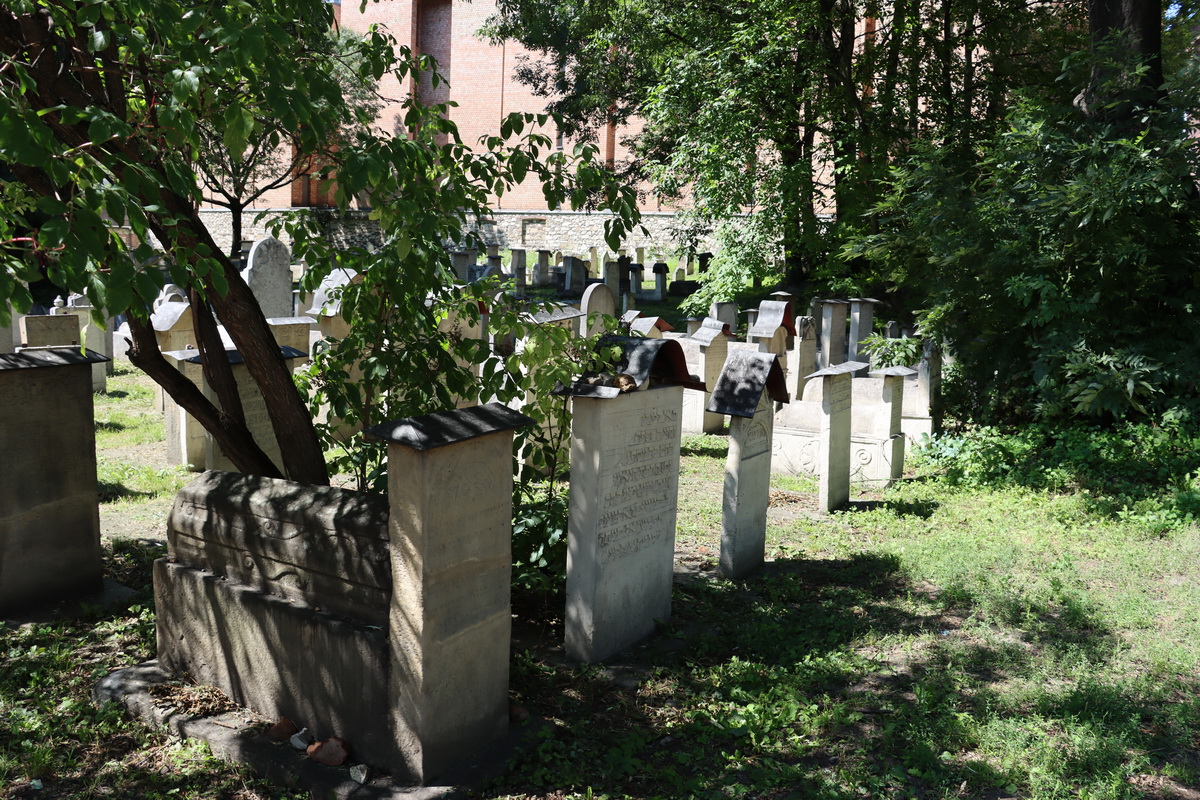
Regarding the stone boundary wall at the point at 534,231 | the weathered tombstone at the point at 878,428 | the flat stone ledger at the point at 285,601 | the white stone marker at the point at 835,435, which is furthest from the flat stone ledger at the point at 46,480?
the stone boundary wall at the point at 534,231

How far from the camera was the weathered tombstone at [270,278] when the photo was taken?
1491 cm

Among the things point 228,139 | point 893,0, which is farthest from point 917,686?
point 893,0

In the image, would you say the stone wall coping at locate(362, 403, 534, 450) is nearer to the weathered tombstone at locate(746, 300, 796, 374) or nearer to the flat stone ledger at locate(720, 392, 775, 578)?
the flat stone ledger at locate(720, 392, 775, 578)

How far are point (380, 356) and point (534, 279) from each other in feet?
80.3

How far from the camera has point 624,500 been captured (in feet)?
17.4

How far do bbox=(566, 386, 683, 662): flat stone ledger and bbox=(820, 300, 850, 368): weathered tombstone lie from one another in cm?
812

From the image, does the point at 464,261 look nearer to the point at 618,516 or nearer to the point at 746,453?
the point at 746,453

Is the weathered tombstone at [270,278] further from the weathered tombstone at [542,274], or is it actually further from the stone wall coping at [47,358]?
the weathered tombstone at [542,274]

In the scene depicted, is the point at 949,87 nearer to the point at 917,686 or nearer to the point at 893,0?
the point at 893,0

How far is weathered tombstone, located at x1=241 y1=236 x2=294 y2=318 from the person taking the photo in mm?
14914

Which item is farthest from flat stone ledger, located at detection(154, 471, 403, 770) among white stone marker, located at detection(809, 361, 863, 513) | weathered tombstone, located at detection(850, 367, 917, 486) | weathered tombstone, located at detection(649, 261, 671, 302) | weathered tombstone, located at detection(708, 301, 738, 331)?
weathered tombstone, located at detection(649, 261, 671, 302)

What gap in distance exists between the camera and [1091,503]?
8250 millimetres

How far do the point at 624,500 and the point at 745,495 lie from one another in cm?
156

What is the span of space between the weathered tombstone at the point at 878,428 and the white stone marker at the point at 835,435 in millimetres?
1094
